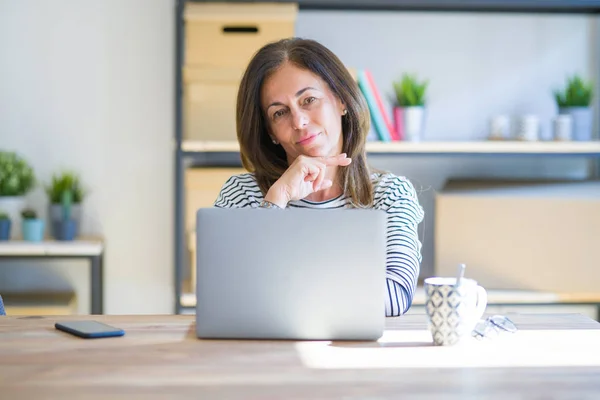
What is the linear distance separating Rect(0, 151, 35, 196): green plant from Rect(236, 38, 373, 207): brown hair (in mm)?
1173

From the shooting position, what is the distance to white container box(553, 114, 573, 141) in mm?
2943

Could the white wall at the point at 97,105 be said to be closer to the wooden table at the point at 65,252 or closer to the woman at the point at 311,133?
the wooden table at the point at 65,252

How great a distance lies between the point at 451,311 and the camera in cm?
128

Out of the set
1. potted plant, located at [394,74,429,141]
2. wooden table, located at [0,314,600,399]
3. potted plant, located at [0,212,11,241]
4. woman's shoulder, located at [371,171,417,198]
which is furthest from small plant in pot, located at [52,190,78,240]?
wooden table, located at [0,314,600,399]

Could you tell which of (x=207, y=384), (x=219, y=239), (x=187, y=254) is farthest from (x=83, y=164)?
(x=207, y=384)

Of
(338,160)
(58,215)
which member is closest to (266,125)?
(338,160)

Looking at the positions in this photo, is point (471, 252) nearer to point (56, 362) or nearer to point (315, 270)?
point (315, 270)

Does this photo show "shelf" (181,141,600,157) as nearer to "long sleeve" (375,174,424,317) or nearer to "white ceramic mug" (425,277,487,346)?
"long sleeve" (375,174,424,317)

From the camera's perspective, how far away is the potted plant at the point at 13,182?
2.91 meters

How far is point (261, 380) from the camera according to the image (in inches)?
42.0

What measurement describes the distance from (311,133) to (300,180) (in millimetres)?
187

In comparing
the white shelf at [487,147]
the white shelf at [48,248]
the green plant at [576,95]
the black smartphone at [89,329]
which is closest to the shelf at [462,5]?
the green plant at [576,95]

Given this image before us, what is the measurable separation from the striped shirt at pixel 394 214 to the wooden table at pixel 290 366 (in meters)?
0.22

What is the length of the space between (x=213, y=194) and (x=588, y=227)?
4.03ft
